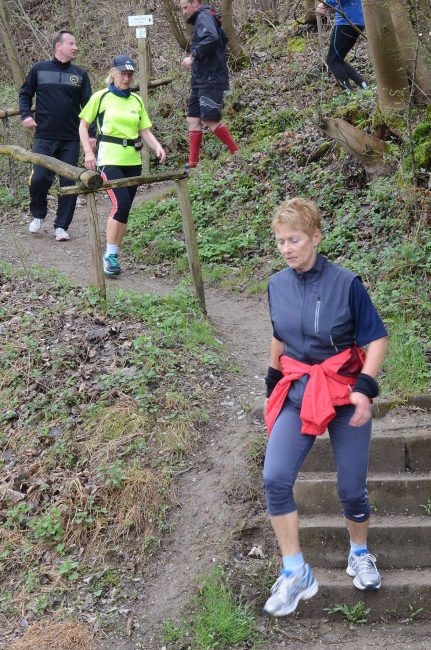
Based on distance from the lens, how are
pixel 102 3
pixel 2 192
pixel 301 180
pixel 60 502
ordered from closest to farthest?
1. pixel 60 502
2. pixel 301 180
3. pixel 2 192
4. pixel 102 3

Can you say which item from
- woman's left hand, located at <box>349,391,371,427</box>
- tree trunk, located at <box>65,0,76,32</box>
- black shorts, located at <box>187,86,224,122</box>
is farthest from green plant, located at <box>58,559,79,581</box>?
tree trunk, located at <box>65,0,76,32</box>

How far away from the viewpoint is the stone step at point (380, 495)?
448 centimetres

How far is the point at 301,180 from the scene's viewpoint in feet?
29.8

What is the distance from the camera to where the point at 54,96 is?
877 cm

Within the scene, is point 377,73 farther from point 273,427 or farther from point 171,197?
point 273,427

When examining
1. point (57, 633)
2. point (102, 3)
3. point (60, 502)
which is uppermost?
point (102, 3)

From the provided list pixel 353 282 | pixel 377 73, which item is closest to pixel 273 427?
pixel 353 282

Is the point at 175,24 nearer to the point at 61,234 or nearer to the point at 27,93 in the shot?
the point at 27,93

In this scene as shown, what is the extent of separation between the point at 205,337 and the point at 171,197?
4.97m

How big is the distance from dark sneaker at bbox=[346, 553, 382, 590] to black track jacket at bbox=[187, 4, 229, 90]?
7328 mm

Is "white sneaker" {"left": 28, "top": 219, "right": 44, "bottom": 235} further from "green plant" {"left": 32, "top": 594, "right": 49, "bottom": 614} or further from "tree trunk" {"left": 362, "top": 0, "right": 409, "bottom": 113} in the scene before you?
"green plant" {"left": 32, "top": 594, "right": 49, "bottom": 614}

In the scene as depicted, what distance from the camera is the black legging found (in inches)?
362

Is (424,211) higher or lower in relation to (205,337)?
higher

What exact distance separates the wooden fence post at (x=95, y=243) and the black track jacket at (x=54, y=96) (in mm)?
3003
